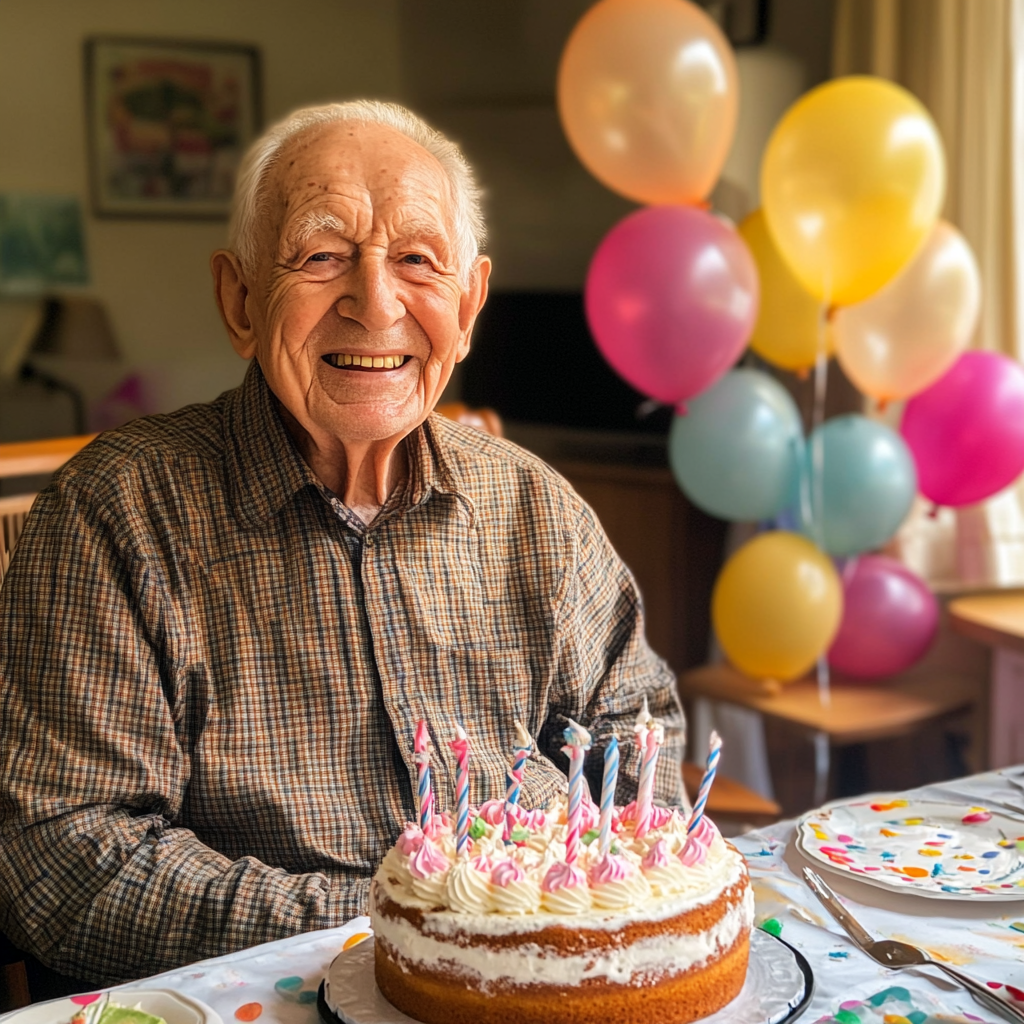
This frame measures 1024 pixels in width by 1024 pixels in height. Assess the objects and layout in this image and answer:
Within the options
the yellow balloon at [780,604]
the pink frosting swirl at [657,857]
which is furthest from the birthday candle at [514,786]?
the yellow balloon at [780,604]

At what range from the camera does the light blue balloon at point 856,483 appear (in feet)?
9.25

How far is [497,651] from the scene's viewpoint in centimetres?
151

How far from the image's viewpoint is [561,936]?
0.91 m

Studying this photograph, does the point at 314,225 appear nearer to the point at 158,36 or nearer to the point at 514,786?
the point at 514,786

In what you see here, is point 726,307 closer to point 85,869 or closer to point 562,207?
point 85,869

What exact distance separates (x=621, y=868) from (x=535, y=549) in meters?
0.67

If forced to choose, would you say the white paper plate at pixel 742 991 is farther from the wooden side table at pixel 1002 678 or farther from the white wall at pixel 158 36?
the white wall at pixel 158 36

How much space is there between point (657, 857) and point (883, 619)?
86.4 inches

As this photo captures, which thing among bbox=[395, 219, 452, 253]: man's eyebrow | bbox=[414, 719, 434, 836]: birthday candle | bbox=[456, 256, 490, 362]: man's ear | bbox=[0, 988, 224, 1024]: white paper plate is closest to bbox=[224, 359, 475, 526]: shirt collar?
bbox=[456, 256, 490, 362]: man's ear

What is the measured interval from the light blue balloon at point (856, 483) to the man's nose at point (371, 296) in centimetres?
168

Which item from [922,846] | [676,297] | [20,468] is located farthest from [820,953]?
[676,297]

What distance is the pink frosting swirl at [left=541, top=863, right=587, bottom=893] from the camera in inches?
36.5

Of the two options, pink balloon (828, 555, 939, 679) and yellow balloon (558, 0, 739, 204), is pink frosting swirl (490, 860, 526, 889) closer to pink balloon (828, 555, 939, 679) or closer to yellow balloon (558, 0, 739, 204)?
yellow balloon (558, 0, 739, 204)

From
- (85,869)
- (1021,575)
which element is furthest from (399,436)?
(1021,575)
